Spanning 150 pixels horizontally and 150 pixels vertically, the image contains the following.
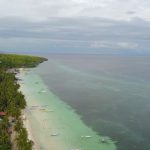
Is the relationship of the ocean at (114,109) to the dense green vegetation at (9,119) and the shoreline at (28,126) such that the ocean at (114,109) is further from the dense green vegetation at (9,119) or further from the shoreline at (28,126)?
the dense green vegetation at (9,119)

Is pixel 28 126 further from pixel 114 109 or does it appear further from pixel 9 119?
pixel 114 109

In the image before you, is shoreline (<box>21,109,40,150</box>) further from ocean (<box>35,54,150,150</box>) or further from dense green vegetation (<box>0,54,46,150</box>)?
ocean (<box>35,54,150,150</box>)

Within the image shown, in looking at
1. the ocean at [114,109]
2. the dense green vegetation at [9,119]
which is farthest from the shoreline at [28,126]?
the ocean at [114,109]

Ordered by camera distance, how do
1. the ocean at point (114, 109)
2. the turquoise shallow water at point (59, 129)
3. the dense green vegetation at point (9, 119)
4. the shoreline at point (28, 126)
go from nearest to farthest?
the dense green vegetation at point (9, 119), the shoreline at point (28, 126), the turquoise shallow water at point (59, 129), the ocean at point (114, 109)

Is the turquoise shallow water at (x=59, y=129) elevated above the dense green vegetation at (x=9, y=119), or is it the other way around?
the dense green vegetation at (x=9, y=119)

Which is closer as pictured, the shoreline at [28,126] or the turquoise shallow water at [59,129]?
the shoreline at [28,126]

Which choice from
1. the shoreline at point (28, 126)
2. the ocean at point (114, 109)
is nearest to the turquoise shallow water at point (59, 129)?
the shoreline at point (28, 126)

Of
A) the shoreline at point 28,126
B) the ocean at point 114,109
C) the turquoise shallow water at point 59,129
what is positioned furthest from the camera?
the ocean at point 114,109

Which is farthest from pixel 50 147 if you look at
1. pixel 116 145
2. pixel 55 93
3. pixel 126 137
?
pixel 55 93

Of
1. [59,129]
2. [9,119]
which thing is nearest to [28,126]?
[9,119]
